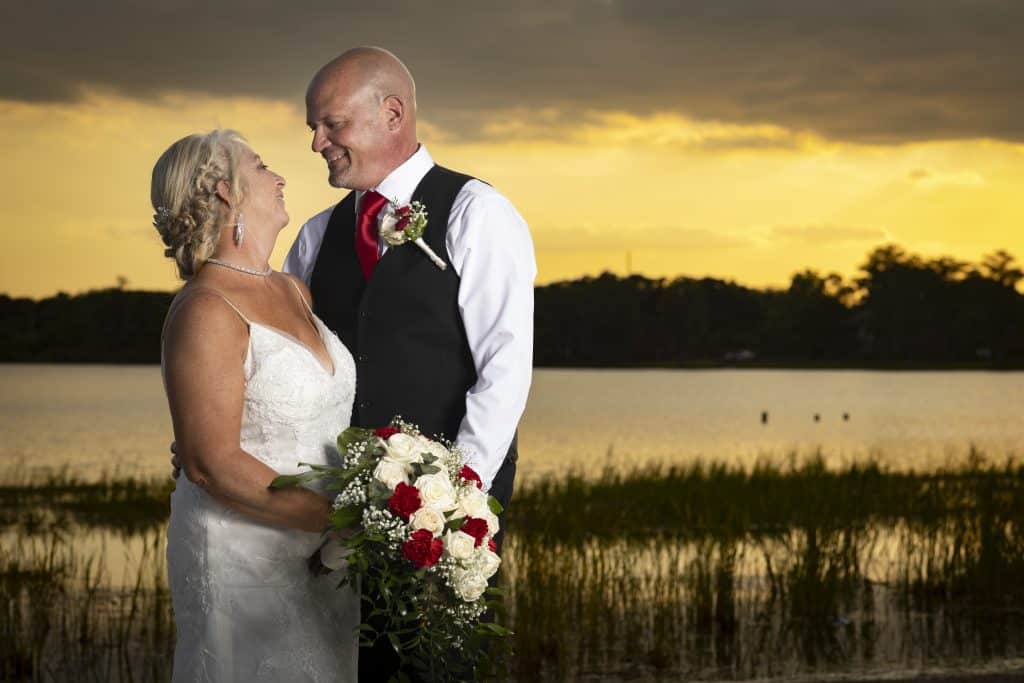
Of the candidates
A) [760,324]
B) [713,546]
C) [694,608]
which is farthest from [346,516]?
[760,324]

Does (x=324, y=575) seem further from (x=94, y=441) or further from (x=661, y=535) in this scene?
(x=94, y=441)

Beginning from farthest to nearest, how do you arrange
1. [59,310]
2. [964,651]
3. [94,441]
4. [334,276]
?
1. [59,310]
2. [94,441]
3. [964,651]
4. [334,276]

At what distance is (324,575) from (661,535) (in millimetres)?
8441

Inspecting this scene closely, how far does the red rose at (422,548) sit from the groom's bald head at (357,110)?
124 cm

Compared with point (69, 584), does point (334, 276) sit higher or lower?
higher

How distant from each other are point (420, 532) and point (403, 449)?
220mm

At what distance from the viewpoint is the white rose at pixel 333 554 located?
303 centimetres

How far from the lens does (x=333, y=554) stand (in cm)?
305

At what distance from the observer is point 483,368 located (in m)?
3.43

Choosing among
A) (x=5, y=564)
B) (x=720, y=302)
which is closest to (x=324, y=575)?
(x=5, y=564)

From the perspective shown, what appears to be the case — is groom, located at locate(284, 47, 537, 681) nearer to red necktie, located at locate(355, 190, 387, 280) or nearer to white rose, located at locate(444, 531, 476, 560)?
red necktie, located at locate(355, 190, 387, 280)

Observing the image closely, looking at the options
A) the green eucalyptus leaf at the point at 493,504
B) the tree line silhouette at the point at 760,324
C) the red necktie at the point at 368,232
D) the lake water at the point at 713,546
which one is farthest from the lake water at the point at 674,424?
the green eucalyptus leaf at the point at 493,504

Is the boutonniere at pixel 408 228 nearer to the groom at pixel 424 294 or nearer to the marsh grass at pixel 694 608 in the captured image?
the groom at pixel 424 294

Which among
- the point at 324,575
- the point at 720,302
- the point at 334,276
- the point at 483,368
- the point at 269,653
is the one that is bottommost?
the point at 269,653
